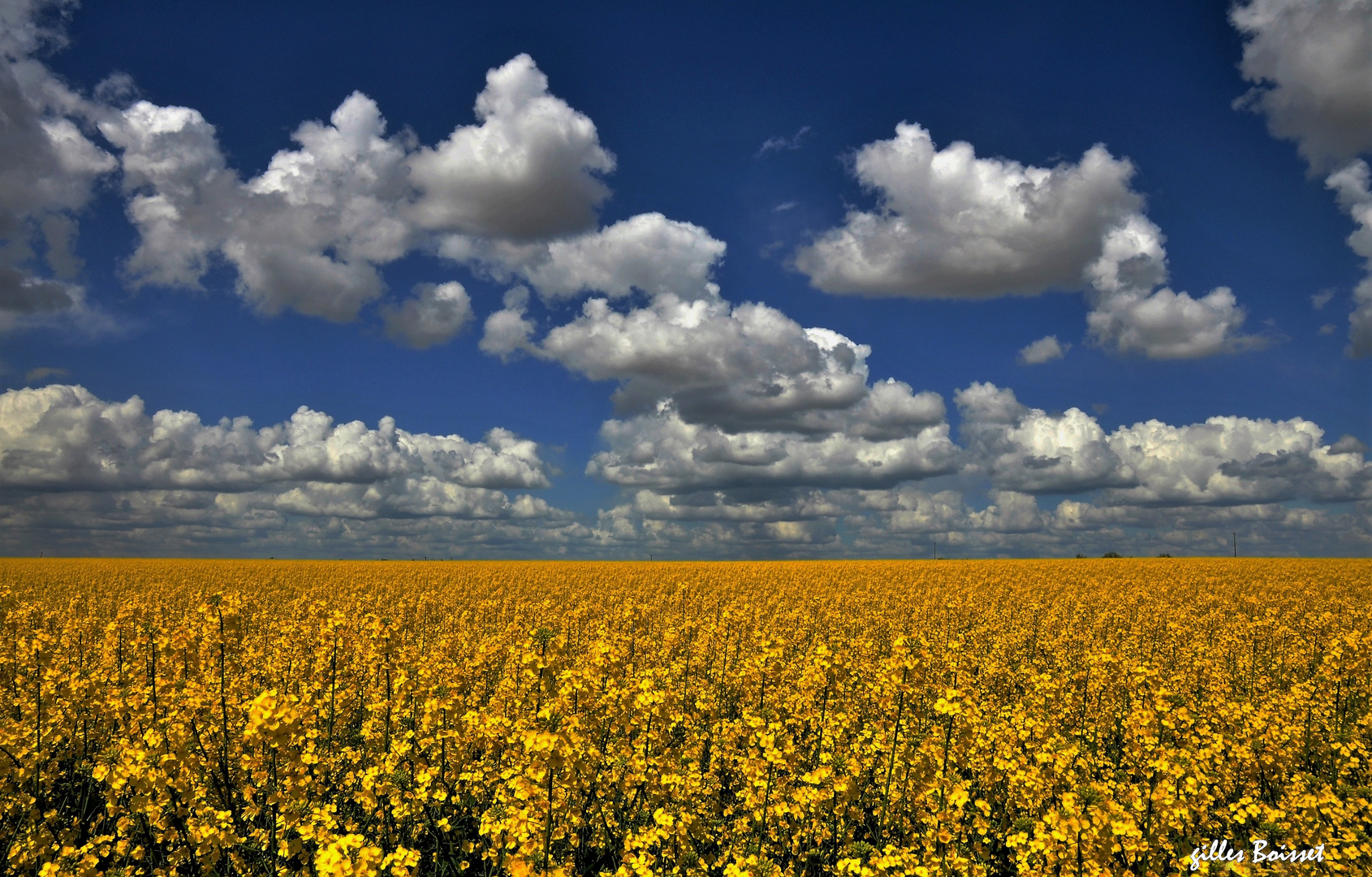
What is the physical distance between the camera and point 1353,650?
41.3ft

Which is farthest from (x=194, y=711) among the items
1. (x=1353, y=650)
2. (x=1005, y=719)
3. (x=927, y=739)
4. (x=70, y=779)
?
(x=1353, y=650)

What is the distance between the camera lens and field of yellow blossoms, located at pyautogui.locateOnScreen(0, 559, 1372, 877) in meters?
5.40

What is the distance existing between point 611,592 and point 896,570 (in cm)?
2098

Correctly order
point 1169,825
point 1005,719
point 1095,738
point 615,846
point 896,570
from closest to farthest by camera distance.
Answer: point 1169,825, point 615,846, point 1005,719, point 1095,738, point 896,570

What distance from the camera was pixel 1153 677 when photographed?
381 inches

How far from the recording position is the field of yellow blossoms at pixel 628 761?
17.7 ft

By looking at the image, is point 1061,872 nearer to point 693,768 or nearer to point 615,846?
point 693,768

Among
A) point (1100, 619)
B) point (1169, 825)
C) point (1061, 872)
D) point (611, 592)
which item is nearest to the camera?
point (1061, 872)

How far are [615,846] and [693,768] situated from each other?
108cm

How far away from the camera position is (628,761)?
20.6 ft

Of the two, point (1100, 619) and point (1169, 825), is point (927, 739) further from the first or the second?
point (1100, 619)

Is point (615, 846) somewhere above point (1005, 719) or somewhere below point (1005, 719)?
below

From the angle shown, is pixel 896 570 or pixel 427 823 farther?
pixel 896 570

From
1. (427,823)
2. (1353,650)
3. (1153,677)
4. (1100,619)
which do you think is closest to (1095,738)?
(1153,677)
